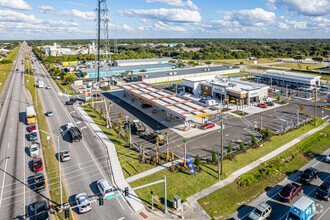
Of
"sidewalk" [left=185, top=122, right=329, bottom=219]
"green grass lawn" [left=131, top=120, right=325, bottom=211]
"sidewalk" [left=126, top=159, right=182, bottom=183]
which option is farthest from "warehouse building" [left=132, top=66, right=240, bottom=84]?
"green grass lawn" [left=131, top=120, right=325, bottom=211]

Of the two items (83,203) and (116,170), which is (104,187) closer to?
(83,203)

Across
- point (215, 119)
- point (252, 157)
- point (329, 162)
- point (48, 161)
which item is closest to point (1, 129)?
point (48, 161)

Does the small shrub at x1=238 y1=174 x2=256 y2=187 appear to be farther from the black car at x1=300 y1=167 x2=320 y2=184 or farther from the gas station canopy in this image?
the gas station canopy

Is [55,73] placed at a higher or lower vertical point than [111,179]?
higher

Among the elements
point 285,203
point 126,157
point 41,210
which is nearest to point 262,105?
point 285,203

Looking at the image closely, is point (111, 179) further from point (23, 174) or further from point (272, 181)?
point (272, 181)

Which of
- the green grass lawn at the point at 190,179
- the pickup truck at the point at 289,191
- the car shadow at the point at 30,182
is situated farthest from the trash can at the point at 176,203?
the car shadow at the point at 30,182
